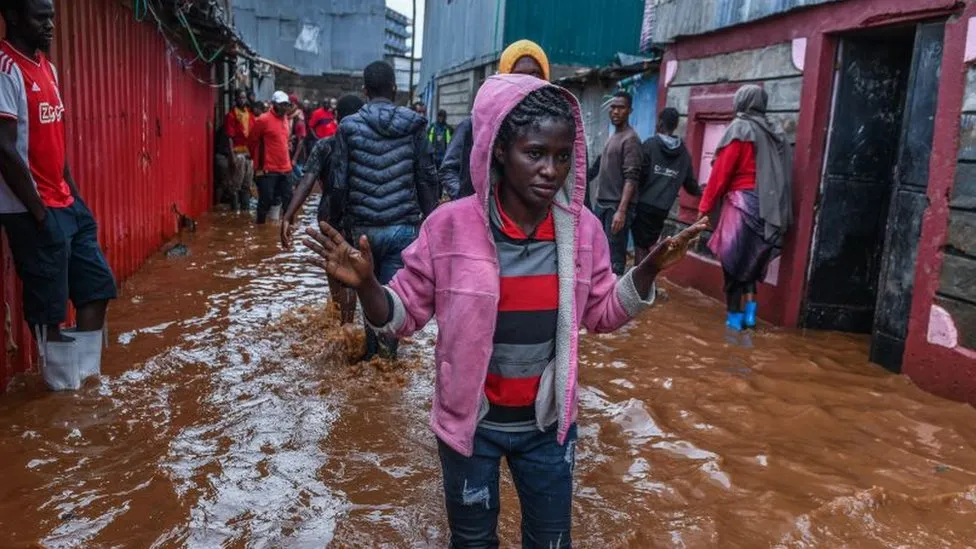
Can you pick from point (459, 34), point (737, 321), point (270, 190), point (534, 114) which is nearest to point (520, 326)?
point (534, 114)

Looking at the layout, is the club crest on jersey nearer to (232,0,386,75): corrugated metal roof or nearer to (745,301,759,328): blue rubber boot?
(745,301,759,328): blue rubber boot

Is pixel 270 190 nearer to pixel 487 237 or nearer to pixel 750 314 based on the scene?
pixel 750 314


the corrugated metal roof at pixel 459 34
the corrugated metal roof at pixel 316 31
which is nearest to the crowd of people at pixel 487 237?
the corrugated metal roof at pixel 459 34

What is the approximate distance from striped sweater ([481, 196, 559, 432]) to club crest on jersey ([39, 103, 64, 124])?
293cm

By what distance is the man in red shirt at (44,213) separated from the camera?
12.6 ft

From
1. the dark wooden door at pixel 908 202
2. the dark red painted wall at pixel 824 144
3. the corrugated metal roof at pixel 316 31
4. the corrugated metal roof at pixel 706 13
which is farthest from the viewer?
the corrugated metal roof at pixel 316 31

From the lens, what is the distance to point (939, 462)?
13.0 ft

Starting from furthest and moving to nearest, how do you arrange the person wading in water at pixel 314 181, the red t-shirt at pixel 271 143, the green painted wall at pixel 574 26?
the green painted wall at pixel 574 26 → the red t-shirt at pixel 271 143 → the person wading in water at pixel 314 181

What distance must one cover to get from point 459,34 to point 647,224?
1527 centimetres

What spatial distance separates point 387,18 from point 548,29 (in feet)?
80.8

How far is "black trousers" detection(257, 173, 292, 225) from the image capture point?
11.6 meters

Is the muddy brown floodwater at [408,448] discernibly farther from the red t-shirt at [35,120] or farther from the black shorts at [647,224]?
the black shorts at [647,224]

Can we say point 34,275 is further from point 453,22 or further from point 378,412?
point 453,22

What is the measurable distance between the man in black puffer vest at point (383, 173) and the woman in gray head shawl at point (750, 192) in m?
2.76
